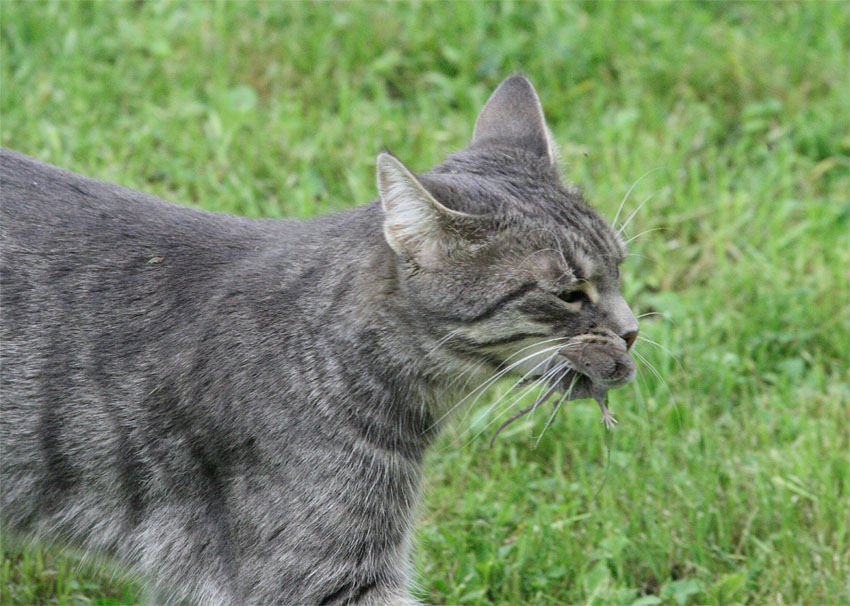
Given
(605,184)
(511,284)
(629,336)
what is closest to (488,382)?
(511,284)

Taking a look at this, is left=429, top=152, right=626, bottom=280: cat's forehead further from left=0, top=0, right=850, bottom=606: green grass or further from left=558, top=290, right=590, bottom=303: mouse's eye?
left=0, top=0, right=850, bottom=606: green grass

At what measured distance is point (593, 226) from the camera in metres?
3.50

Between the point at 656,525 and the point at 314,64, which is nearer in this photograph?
the point at 656,525

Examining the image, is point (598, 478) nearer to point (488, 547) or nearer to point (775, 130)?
point (488, 547)

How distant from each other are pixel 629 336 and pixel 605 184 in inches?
104

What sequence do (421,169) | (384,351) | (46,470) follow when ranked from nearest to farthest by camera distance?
(384,351) → (46,470) → (421,169)

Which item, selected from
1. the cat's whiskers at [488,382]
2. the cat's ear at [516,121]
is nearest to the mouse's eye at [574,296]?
the cat's whiskers at [488,382]

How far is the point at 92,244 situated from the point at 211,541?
3.36ft

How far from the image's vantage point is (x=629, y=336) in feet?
11.1

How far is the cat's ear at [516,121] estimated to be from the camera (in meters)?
3.76

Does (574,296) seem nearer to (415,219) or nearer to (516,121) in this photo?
(415,219)

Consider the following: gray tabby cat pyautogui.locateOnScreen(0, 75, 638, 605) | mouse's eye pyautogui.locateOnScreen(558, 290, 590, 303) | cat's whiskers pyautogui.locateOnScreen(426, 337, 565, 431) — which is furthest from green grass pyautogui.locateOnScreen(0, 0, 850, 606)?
mouse's eye pyautogui.locateOnScreen(558, 290, 590, 303)

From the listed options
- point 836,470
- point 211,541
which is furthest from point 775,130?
point 211,541

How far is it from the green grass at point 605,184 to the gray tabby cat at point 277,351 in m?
0.45
